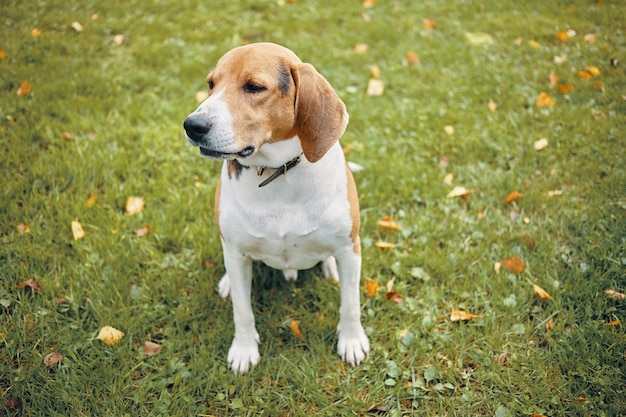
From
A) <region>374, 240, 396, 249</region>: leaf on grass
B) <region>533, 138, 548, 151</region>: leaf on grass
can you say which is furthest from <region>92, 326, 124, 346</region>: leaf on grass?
<region>533, 138, 548, 151</region>: leaf on grass

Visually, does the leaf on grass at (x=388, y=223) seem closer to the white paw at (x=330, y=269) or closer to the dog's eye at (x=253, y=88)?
the white paw at (x=330, y=269)

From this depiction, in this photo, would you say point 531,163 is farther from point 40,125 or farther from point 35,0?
point 35,0

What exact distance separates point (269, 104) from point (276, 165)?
310 mm

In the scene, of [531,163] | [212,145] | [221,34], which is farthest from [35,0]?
[531,163]

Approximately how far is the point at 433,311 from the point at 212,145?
1964 millimetres

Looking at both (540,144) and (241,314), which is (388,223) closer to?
(241,314)

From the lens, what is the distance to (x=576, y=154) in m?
4.40

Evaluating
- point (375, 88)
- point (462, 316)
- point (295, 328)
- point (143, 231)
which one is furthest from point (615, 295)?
point (143, 231)

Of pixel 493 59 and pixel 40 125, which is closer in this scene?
pixel 40 125

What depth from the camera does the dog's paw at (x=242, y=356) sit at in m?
2.91

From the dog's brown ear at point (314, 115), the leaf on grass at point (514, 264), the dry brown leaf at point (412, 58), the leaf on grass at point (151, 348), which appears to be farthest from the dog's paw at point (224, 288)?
the dry brown leaf at point (412, 58)

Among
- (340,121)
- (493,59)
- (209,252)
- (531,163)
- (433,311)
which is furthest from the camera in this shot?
(493,59)

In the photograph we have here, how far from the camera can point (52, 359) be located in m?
2.87

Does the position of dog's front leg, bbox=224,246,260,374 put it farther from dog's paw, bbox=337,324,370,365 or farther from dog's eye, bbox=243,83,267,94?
dog's eye, bbox=243,83,267,94
